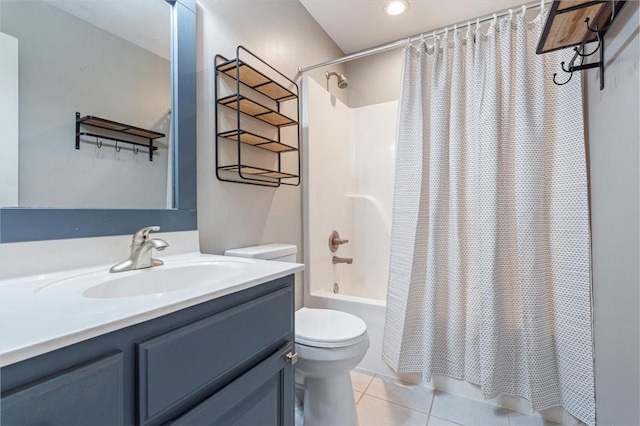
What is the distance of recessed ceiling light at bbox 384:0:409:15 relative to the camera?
1976 millimetres

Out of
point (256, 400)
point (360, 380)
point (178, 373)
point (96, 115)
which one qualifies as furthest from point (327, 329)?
point (96, 115)

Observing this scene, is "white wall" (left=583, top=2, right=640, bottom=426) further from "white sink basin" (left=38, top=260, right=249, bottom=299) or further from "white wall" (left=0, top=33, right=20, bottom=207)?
"white wall" (left=0, top=33, right=20, bottom=207)

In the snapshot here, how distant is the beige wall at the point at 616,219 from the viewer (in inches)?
33.3

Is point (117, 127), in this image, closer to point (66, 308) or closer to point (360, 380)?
point (66, 308)

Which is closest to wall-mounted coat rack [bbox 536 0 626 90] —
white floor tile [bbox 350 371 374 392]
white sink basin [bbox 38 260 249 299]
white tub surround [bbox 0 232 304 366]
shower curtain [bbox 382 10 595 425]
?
shower curtain [bbox 382 10 595 425]

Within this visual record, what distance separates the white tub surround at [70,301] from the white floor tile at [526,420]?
4.63ft

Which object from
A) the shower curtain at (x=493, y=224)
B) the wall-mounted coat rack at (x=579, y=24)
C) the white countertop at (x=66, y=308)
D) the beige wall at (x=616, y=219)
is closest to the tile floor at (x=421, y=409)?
the shower curtain at (x=493, y=224)

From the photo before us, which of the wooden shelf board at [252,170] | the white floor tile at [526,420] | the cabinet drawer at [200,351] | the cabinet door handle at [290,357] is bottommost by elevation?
the white floor tile at [526,420]

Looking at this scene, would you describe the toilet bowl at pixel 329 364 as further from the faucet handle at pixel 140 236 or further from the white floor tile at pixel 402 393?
the faucet handle at pixel 140 236

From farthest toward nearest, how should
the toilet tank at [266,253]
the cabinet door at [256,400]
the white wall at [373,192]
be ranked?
the white wall at [373,192] → the toilet tank at [266,253] → the cabinet door at [256,400]

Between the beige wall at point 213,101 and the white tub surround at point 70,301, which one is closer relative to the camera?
the white tub surround at point 70,301

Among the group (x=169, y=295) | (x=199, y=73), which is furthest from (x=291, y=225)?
(x=169, y=295)

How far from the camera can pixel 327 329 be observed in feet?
4.45

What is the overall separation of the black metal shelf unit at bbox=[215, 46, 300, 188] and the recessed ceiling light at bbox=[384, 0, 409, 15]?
0.84 m
